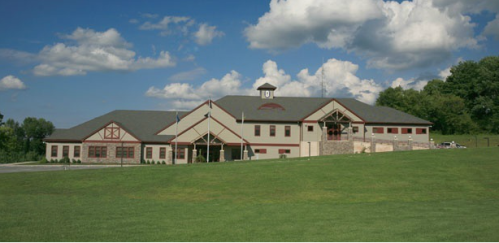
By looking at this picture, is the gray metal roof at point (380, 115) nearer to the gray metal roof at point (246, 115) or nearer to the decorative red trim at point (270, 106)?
the gray metal roof at point (246, 115)

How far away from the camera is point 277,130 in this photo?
173ft

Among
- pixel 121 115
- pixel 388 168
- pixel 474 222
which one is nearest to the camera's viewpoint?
pixel 474 222

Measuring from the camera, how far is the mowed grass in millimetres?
12172

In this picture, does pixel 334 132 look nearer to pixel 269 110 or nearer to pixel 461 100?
pixel 269 110

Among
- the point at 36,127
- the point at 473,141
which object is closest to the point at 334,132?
the point at 473,141

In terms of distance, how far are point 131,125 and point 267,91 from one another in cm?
1969

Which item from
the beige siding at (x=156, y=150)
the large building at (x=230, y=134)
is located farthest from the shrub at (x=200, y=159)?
the beige siding at (x=156, y=150)

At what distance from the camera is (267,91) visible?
59062mm

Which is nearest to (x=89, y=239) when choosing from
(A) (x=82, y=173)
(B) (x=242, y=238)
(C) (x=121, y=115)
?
(B) (x=242, y=238)

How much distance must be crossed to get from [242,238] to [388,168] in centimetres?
2002

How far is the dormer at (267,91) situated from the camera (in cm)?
5866

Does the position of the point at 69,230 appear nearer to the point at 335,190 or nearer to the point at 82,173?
the point at 335,190

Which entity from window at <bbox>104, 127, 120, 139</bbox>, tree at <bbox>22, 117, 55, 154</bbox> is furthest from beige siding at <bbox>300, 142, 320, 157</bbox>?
tree at <bbox>22, 117, 55, 154</bbox>

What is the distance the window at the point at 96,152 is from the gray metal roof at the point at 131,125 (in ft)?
6.25
